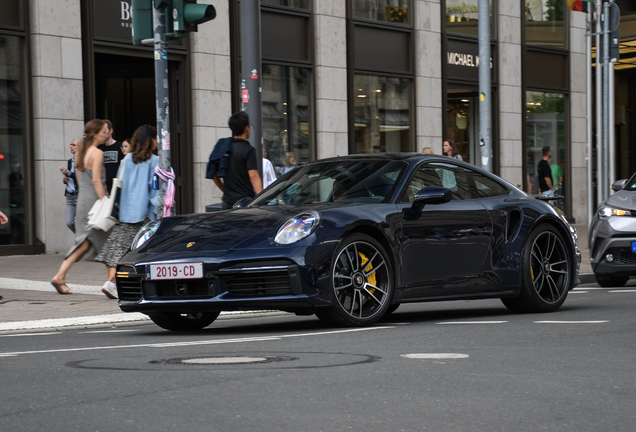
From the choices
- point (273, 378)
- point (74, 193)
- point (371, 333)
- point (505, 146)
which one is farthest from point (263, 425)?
point (505, 146)

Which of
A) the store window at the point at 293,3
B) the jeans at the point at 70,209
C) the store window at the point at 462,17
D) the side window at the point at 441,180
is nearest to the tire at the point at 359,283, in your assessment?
the side window at the point at 441,180

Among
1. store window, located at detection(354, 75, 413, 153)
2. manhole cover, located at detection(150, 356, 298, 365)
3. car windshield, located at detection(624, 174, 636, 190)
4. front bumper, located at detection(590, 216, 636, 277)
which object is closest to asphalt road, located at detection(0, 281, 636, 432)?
manhole cover, located at detection(150, 356, 298, 365)

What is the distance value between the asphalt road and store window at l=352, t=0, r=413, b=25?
15909 millimetres

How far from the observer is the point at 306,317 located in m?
9.65

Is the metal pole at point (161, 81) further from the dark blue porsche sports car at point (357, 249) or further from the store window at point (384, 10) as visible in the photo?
the store window at point (384, 10)

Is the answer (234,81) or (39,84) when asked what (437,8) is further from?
(39,84)

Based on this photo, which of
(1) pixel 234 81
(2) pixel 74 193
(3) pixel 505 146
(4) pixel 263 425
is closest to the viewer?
(4) pixel 263 425

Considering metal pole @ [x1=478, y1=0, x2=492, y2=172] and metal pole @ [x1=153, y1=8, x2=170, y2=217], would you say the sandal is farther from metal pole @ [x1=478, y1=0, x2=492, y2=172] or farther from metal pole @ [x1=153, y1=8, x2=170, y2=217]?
metal pole @ [x1=478, y1=0, x2=492, y2=172]

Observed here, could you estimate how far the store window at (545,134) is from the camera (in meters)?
28.9

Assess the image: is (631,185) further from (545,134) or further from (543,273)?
(545,134)

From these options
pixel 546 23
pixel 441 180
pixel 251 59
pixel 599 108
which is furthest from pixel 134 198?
pixel 546 23

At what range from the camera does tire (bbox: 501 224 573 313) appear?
9297 millimetres

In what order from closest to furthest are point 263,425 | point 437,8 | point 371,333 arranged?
point 263,425 < point 371,333 < point 437,8

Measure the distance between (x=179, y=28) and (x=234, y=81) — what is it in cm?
968
